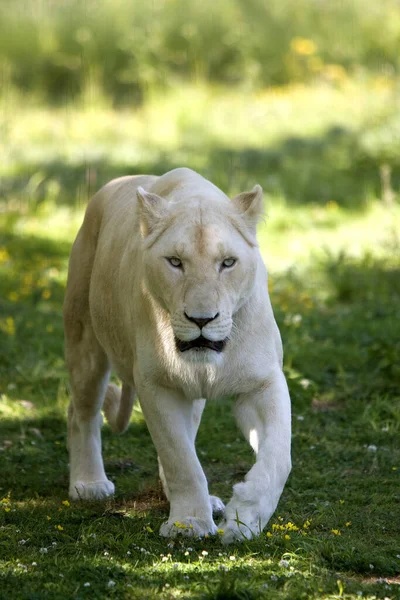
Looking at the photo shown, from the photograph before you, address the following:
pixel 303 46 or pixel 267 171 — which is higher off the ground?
pixel 303 46

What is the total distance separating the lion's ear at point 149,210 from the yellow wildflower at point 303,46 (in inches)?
459

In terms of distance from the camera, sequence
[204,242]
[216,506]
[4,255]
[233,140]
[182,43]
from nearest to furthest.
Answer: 1. [204,242]
2. [216,506]
3. [4,255]
4. [233,140]
5. [182,43]

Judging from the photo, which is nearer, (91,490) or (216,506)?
(216,506)

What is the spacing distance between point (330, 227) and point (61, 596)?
766cm

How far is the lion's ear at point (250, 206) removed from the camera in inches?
168

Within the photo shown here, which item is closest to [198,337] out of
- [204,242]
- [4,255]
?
[204,242]

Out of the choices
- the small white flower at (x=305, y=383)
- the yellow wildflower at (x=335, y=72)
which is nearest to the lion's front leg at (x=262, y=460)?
the small white flower at (x=305, y=383)

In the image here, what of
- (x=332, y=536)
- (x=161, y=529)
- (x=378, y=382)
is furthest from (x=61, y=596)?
(x=378, y=382)

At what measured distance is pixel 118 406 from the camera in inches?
219

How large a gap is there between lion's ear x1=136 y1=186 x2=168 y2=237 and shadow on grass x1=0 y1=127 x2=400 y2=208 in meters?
6.89

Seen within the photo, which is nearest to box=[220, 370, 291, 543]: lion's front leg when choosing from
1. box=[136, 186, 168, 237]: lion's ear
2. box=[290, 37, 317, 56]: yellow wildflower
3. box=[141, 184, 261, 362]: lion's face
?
box=[141, 184, 261, 362]: lion's face

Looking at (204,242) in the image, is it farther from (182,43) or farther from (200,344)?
(182,43)

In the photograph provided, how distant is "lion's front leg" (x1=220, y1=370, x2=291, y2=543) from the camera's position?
12.8 ft

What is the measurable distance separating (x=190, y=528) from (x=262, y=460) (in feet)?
1.43
